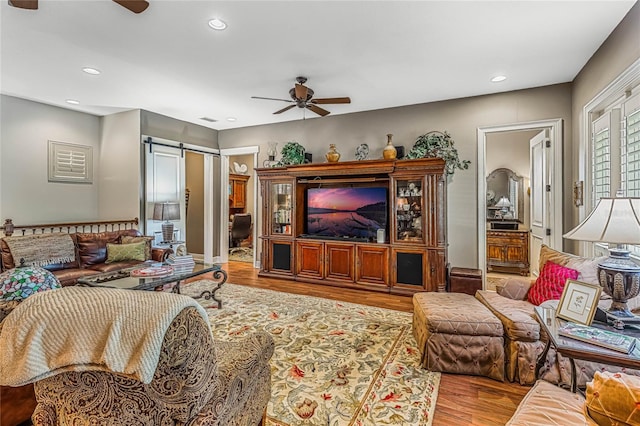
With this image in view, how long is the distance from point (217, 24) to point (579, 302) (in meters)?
3.27

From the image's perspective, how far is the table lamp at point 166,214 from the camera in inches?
198

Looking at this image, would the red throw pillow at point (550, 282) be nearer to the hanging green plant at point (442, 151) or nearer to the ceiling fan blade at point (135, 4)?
the hanging green plant at point (442, 151)

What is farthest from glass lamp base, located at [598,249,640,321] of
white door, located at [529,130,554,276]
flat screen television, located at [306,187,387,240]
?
flat screen television, located at [306,187,387,240]

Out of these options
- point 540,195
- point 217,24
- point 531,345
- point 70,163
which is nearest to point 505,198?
point 540,195

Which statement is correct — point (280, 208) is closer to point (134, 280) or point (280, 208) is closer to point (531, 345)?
point (134, 280)

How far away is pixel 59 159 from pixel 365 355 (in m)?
5.60

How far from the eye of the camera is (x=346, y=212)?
16.2 ft

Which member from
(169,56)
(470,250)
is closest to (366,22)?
(169,56)

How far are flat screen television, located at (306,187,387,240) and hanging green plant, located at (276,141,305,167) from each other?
56cm

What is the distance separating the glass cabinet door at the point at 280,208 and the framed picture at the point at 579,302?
13.1ft

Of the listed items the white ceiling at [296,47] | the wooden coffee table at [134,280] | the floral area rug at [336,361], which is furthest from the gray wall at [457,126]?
the wooden coffee table at [134,280]

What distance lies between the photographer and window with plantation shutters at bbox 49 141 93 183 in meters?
4.95

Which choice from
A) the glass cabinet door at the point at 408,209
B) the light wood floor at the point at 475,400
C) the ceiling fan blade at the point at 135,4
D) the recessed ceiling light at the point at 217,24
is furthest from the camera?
the glass cabinet door at the point at 408,209

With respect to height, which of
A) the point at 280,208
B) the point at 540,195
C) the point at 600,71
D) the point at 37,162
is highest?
the point at 600,71
